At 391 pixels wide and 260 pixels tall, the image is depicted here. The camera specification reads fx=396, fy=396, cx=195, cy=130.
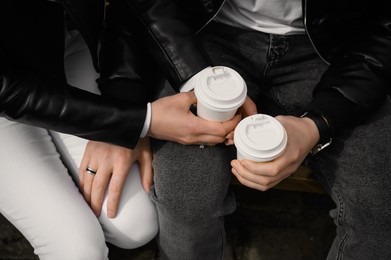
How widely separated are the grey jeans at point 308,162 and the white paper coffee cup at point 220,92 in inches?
8.1

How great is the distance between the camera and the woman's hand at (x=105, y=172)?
125 centimetres

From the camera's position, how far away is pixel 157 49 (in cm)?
130

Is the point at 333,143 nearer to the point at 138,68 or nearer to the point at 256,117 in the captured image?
the point at 256,117

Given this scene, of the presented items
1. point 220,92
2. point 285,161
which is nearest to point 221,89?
point 220,92

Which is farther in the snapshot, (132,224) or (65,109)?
(132,224)

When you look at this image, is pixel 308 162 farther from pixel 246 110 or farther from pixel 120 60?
pixel 120 60

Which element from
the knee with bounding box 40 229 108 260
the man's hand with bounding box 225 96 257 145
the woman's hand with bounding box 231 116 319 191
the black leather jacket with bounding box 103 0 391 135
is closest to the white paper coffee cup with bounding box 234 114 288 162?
the woman's hand with bounding box 231 116 319 191

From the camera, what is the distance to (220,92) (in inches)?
41.1

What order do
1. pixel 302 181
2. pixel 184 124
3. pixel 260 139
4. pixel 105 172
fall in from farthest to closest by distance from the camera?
pixel 302 181 → pixel 105 172 → pixel 184 124 → pixel 260 139

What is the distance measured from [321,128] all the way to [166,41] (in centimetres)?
56

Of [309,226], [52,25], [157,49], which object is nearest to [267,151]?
[157,49]

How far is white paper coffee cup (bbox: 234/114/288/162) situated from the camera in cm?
101

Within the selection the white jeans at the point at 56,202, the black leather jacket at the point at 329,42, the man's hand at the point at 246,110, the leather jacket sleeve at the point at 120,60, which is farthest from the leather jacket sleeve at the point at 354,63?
the white jeans at the point at 56,202

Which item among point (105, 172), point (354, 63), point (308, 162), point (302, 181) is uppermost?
point (354, 63)
